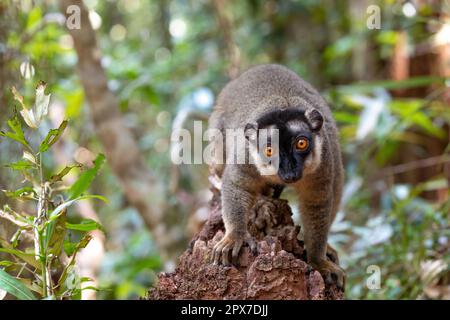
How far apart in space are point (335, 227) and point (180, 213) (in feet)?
8.13

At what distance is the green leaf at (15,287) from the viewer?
8.79 feet

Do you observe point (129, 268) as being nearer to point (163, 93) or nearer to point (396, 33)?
point (163, 93)

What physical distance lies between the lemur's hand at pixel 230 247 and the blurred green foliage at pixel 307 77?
74cm

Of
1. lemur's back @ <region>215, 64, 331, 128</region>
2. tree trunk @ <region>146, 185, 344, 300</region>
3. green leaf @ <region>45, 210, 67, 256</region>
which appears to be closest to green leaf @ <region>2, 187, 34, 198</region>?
green leaf @ <region>45, 210, 67, 256</region>

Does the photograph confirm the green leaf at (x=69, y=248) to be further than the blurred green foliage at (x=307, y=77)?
No

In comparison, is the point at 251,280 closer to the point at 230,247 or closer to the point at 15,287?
the point at 230,247

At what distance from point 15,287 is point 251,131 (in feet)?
6.72

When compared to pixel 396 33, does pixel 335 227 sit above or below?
below

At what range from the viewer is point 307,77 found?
10734 mm

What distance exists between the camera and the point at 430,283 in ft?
15.7

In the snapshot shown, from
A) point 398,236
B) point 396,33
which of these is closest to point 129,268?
point 398,236

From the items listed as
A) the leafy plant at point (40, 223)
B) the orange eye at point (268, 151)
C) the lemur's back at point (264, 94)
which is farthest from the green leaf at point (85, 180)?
the lemur's back at point (264, 94)

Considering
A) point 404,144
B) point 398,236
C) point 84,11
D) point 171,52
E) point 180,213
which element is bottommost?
point 398,236

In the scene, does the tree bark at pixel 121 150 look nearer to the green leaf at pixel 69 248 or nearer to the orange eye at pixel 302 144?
the orange eye at pixel 302 144
